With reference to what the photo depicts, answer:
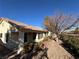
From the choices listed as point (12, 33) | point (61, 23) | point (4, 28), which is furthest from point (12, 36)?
point (61, 23)

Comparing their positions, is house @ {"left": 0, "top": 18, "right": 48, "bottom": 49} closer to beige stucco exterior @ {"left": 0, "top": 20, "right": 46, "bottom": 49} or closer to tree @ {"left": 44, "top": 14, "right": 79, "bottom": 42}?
beige stucco exterior @ {"left": 0, "top": 20, "right": 46, "bottom": 49}

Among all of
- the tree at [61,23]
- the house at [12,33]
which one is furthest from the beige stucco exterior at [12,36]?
the tree at [61,23]

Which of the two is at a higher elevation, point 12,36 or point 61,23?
point 61,23

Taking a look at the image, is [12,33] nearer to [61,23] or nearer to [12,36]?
[12,36]

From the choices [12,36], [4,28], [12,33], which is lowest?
[12,36]

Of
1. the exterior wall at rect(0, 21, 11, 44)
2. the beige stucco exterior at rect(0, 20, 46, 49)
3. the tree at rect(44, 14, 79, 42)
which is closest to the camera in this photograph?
the beige stucco exterior at rect(0, 20, 46, 49)

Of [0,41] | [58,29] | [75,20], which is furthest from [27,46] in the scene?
[75,20]

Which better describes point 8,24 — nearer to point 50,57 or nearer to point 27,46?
point 27,46

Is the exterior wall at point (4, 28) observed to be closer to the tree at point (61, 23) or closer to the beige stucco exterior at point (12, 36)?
the beige stucco exterior at point (12, 36)

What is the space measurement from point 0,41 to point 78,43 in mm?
12177

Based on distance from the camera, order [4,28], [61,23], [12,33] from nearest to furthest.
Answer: [12,33]
[4,28]
[61,23]

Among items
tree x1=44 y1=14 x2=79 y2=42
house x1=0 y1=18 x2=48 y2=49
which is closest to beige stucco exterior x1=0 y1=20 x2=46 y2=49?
house x1=0 y1=18 x2=48 y2=49

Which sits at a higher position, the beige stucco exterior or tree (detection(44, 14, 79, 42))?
tree (detection(44, 14, 79, 42))

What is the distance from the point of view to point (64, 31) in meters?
35.9
